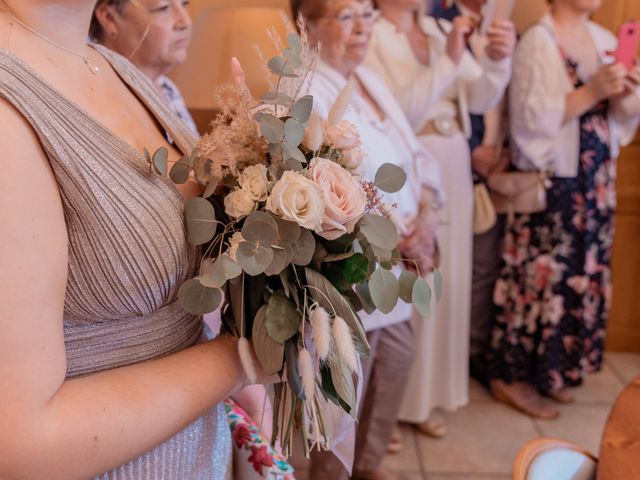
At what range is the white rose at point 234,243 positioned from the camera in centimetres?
74

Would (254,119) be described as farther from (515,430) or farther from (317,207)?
(515,430)

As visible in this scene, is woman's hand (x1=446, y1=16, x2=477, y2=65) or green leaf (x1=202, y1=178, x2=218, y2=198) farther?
woman's hand (x1=446, y1=16, x2=477, y2=65)

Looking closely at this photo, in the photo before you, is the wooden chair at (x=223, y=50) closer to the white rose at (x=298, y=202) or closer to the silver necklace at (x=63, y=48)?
the silver necklace at (x=63, y=48)

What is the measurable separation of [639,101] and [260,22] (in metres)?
1.50

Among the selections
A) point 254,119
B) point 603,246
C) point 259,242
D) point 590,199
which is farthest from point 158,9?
point 603,246

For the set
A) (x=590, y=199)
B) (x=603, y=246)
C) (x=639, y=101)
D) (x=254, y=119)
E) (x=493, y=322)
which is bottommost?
(x=493, y=322)

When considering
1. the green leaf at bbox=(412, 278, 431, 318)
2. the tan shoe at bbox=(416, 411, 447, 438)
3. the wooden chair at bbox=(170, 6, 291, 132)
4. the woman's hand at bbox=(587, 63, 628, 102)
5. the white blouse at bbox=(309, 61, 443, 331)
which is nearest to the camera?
the green leaf at bbox=(412, 278, 431, 318)

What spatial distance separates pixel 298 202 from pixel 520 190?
2.10m

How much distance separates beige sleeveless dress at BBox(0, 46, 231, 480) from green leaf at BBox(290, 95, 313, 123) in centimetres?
18

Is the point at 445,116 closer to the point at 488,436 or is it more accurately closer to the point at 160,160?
the point at 488,436

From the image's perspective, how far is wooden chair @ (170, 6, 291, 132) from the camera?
2109 mm

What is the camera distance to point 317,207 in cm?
75

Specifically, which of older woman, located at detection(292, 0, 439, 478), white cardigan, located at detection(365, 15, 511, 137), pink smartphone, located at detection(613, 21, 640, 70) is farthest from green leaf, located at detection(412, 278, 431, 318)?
pink smartphone, located at detection(613, 21, 640, 70)

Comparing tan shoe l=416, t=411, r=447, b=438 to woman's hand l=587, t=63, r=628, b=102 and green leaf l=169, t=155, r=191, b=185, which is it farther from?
green leaf l=169, t=155, r=191, b=185
